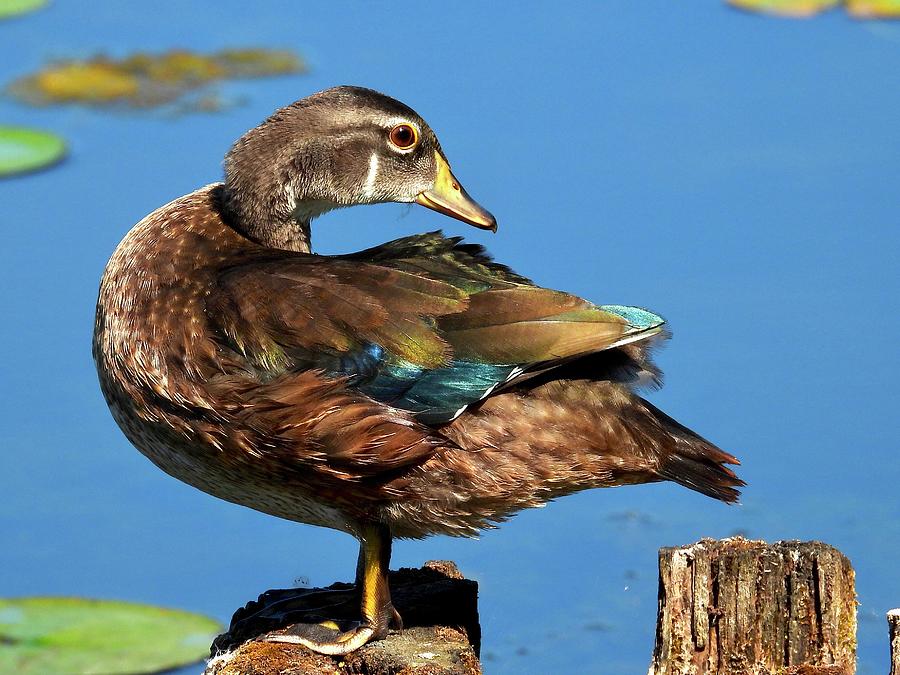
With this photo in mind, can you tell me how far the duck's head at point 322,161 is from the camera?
4.25 m

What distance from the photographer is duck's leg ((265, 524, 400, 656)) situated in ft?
13.0

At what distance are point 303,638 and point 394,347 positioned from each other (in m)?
0.79

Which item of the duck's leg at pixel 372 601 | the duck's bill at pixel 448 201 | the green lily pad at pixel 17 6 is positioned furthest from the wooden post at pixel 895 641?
the green lily pad at pixel 17 6

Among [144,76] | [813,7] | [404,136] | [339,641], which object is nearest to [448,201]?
[404,136]

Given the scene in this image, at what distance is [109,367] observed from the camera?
4066 mm

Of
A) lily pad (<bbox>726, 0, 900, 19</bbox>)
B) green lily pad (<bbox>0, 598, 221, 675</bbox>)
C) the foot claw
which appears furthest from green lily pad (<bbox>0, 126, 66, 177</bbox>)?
the foot claw

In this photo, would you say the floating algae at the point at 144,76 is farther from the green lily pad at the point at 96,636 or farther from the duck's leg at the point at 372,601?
the duck's leg at the point at 372,601

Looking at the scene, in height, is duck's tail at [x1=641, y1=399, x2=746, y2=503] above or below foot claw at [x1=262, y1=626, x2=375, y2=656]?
above

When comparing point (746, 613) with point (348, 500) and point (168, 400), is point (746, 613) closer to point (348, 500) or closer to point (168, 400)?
point (348, 500)

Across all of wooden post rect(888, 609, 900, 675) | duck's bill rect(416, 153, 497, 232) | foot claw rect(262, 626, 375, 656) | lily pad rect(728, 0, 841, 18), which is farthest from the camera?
lily pad rect(728, 0, 841, 18)

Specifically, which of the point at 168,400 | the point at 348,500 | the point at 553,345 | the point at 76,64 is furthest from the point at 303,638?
the point at 76,64

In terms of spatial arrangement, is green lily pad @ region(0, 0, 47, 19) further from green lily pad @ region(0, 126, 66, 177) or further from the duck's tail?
the duck's tail

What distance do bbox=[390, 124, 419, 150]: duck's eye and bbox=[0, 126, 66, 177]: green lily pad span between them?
14.0 ft

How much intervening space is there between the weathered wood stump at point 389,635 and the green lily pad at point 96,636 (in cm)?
122
